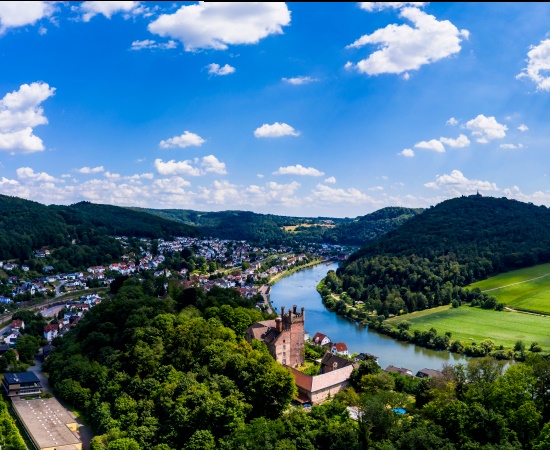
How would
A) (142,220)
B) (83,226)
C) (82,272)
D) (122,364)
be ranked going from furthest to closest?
(142,220) → (83,226) → (82,272) → (122,364)

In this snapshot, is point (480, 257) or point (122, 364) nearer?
point (122, 364)

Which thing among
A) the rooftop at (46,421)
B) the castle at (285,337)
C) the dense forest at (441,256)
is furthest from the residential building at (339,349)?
the rooftop at (46,421)

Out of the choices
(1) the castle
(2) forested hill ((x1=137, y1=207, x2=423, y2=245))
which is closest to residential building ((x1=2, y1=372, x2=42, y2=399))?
(1) the castle

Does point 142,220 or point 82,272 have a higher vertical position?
point 142,220

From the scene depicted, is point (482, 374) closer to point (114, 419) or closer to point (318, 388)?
point (318, 388)

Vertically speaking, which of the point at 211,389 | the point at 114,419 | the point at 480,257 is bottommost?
the point at 114,419

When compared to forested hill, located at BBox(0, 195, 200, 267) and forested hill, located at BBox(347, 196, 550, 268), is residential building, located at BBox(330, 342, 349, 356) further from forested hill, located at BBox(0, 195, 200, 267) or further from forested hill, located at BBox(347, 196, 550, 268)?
forested hill, located at BBox(0, 195, 200, 267)

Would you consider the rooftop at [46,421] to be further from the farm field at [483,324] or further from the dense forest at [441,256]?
the dense forest at [441,256]

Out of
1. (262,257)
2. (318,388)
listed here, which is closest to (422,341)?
(318,388)

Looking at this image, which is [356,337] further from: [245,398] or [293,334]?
[245,398]
